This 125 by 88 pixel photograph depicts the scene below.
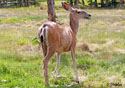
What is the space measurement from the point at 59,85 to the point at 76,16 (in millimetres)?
2530

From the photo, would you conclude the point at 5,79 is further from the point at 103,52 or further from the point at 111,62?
the point at 103,52

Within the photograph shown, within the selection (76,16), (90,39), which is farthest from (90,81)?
(90,39)

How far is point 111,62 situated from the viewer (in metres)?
9.51

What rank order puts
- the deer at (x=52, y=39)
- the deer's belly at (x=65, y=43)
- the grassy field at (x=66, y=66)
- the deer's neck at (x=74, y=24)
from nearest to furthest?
the deer at (x=52, y=39)
the deer's belly at (x=65, y=43)
the grassy field at (x=66, y=66)
the deer's neck at (x=74, y=24)

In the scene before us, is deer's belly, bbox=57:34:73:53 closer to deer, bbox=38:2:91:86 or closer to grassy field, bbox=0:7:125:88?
deer, bbox=38:2:91:86

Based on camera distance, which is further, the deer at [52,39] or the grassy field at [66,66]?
the grassy field at [66,66]

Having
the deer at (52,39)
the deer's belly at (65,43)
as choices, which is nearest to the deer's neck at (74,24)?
the deer at (52,39)

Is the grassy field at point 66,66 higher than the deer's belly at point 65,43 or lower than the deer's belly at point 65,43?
lower

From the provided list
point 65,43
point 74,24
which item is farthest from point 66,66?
point 65,43

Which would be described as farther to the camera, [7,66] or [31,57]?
[31,57]

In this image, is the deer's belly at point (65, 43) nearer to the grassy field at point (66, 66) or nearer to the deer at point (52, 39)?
the deer at point (52, 39)

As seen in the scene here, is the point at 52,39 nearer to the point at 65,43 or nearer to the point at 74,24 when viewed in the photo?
the point at 65,43

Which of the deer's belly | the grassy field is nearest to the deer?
the deer's belly

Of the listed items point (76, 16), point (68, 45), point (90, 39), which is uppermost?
point (76, 16)
